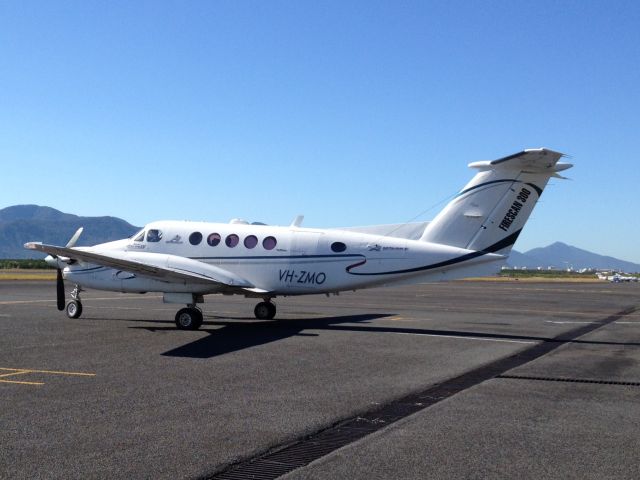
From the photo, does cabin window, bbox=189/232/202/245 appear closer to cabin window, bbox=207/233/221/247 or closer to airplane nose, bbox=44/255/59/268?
cabin window, bbox=207/233/221/247

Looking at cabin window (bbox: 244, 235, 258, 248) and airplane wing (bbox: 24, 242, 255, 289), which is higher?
cabin window (bbox: 244, 235, 258, 248)

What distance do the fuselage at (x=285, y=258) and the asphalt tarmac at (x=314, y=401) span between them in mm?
1776

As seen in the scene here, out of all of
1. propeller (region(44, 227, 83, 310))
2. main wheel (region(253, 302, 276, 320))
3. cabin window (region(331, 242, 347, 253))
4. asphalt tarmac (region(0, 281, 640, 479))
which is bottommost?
asphalt tarmac (region(0, 281, 640, 479))

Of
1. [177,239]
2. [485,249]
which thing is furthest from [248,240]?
[485,249]

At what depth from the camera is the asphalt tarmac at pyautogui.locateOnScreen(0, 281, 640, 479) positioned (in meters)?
6.88

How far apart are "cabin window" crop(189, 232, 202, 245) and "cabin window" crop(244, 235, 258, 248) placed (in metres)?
1.64

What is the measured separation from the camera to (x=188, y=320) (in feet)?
66.1

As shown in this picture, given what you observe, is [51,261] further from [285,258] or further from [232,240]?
[285,258]

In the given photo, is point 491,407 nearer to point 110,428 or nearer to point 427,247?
point 110,428

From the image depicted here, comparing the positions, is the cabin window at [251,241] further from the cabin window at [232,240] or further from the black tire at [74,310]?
the black tire at [74,310]

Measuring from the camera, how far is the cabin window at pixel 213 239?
22359 millimetres

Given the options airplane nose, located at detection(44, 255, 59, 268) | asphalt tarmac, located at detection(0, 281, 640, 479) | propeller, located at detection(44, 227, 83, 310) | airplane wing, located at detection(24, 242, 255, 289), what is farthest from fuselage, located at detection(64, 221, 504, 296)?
asphalt tarmac, located at detection(0, 281, 640, 479)

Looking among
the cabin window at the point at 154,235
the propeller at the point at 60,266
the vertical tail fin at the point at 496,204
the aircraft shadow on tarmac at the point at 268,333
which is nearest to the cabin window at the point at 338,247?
the aircraft shadow on tarmac at the point at 268,333

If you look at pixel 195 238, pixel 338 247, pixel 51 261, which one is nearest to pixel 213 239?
pixel 195 238
